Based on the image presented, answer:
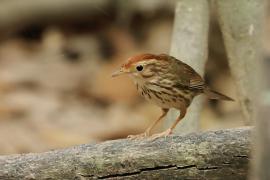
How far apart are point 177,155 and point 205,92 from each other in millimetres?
1247

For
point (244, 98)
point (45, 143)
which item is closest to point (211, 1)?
point (244, 98)

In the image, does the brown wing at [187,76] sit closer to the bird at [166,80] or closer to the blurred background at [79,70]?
the bird at [166,80]

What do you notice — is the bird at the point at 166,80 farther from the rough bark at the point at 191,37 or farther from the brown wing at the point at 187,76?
the rough bark at the point at 191,37

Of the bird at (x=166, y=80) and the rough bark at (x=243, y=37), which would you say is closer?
the bird at (x=166, y=80)

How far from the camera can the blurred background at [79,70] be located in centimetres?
807

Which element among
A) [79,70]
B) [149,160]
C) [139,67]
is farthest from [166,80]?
[79,70]

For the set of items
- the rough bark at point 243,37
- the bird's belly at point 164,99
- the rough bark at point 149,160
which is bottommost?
the rough bark at point 149,160

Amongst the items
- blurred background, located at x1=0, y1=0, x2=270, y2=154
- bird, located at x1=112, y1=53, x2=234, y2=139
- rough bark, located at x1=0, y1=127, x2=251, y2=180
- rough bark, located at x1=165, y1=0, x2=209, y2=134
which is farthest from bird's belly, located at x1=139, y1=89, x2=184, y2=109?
blurred background, located at x1=0, y1=0, x2=270, y2=154

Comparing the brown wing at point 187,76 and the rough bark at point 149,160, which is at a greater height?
the brown wing at point 187,76

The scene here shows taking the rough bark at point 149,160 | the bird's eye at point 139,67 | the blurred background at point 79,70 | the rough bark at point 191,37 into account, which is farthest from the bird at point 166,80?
the blurred background at point 79,70

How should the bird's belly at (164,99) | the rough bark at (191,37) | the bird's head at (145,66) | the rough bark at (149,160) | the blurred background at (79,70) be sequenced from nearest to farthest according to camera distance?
the rough bark at (149,160) → the bird's head at (145,66) → the bird's belly at (164,99) → the rough bark at (191,37) → the blurred background at (79,70)

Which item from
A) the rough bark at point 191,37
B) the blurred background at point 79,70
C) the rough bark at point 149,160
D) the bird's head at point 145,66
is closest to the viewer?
the rough bark at point 149,160

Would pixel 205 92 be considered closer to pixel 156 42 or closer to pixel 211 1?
pixel 211 1

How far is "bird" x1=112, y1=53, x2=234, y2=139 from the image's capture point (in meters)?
4.98
